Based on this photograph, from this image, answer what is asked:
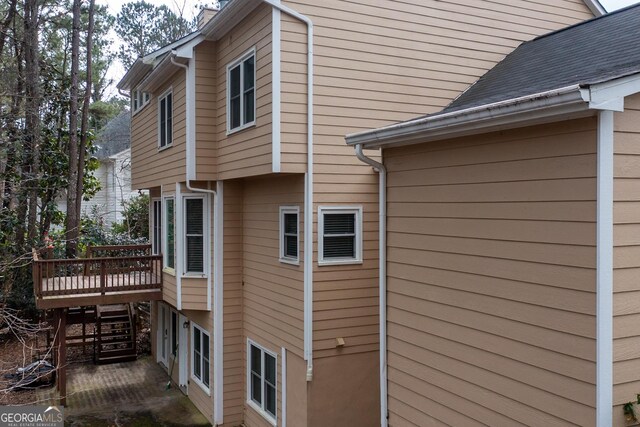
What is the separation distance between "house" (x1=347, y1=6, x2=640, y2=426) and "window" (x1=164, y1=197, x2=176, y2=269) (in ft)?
23.6

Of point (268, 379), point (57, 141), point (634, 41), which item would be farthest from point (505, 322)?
point (57, 141)

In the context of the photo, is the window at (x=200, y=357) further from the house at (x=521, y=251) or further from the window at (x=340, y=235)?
the house at (x=521, y=251)

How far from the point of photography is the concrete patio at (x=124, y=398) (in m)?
11.7

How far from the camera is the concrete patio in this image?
11.7m

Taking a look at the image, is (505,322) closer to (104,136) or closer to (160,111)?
(160,111)

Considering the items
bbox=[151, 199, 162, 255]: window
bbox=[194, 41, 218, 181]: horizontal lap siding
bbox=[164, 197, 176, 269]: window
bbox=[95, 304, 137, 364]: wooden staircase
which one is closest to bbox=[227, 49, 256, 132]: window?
bbox=[194, 41, 218, 181]: horizontal lap siding

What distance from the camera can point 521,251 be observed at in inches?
177

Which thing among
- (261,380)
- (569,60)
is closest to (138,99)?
(261,380)

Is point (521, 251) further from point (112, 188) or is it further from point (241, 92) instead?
point (112, 188)

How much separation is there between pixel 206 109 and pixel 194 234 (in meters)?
2.60

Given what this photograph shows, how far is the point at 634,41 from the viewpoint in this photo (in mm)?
5441

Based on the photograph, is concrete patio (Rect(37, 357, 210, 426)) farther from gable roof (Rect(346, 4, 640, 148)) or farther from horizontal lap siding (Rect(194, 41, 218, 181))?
gable roof (Rect(346, 4, 640, 148))

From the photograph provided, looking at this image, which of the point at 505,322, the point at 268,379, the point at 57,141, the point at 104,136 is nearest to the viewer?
the point at 505,322

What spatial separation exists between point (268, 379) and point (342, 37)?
6159mm
